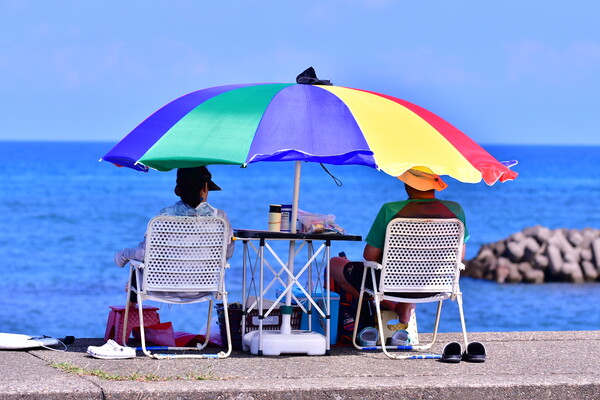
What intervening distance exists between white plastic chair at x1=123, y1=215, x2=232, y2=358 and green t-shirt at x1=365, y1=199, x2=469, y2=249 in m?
0.97

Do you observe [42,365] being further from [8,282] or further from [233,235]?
[8,282]

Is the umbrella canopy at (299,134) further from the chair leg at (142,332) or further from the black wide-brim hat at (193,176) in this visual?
the chair leg at (142,332)

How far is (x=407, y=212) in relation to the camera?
7.11 metres

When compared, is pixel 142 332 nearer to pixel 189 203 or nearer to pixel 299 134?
pixel 189 203

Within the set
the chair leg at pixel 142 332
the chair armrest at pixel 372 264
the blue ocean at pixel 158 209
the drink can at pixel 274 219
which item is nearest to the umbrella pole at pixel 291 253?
the drink can at pixel 274 219

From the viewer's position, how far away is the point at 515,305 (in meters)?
26.5

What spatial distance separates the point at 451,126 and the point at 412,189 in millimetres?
552

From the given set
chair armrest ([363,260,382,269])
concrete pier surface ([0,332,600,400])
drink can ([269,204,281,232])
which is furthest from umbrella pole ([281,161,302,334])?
chair armrest ([363,260,382,269])

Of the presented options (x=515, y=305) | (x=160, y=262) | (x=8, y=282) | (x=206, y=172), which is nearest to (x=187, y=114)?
(x=206, y=172)

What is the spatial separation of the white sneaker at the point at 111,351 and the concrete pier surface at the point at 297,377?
54 mm

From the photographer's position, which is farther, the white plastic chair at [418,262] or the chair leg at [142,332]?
the white plastic chair at [418,262]

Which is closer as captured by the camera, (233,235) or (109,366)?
(109,366)

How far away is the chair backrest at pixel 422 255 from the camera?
7.01 meters

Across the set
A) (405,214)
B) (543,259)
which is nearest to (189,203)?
(405,214)
